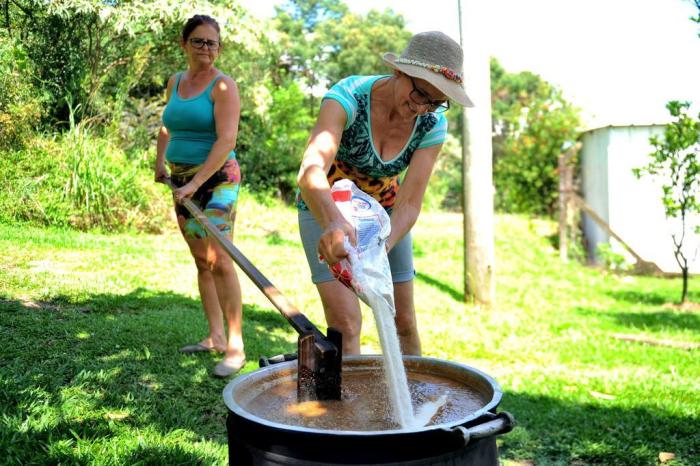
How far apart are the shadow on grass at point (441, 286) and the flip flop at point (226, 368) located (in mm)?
4253

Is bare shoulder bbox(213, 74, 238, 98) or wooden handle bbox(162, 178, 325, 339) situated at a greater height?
bare shoulder bbox(213, 74, 238, 98)

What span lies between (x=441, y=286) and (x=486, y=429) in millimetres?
6858

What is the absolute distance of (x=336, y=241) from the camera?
2117mm

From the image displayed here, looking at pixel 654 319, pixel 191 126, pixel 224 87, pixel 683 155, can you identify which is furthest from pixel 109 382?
pixel 683 155

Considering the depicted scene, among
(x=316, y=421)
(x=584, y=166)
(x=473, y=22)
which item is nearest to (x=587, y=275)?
(x=584, y=166)

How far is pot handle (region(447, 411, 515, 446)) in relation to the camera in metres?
1.71

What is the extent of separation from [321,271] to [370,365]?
601 millimetres

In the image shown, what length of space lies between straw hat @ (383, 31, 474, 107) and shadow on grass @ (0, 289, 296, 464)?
1.81 m

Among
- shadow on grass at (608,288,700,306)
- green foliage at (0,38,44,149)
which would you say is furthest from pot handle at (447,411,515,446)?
shadow on grass at (608,288,700,306)

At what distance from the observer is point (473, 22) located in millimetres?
7359

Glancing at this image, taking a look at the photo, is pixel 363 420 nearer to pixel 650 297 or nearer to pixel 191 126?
pixel 191 126

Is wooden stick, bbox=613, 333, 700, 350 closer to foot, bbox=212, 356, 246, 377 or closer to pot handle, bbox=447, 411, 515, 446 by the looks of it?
foot, bbox=212, 356, 246, 377

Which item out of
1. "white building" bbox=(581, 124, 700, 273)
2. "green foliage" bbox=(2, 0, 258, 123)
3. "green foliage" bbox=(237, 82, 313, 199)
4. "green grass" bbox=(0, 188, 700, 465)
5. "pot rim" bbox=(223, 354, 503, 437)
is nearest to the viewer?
"pot rim" bbox=(223, 354, 503, 437)

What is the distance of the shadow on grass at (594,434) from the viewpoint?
3.69m
